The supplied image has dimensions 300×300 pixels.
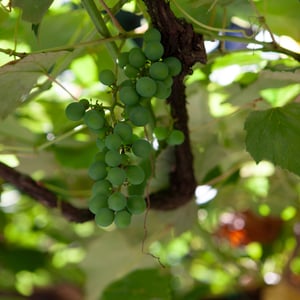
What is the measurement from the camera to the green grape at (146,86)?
0.38 metres

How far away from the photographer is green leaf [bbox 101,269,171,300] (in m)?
0.74

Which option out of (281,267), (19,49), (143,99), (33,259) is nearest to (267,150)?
(143,99)

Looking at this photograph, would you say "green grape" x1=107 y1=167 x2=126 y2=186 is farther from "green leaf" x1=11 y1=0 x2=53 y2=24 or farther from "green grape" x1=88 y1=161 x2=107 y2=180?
"green leaf" x1=11 y1=0 x2=53 y2=24

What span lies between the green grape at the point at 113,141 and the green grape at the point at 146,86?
0.03 metres

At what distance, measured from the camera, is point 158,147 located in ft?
1.87

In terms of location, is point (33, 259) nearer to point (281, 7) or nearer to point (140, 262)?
point (140, 262)

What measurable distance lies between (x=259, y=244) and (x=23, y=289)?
500 mm

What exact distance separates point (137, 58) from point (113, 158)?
70 millimetres

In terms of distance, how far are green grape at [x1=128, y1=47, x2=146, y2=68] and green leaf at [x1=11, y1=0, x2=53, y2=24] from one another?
0.07m

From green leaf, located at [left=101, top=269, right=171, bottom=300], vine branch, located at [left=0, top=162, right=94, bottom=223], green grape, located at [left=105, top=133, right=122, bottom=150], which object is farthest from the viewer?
green leaf, located at [left=101, top=269, right=171, bottom=300]

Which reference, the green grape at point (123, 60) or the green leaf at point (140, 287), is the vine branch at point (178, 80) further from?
the green leaf at point (140, 287)

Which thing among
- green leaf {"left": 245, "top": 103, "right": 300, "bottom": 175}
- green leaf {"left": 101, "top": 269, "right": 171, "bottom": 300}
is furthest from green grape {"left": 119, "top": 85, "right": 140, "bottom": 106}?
green leaf {"left": 101, "top": 269, "right": 171, "bottom": 300}

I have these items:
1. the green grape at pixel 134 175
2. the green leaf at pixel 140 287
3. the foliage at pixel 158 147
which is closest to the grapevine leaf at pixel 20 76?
the foliage at pixel 158 147

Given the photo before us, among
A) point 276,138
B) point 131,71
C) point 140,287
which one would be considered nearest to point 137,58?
point 131,71
